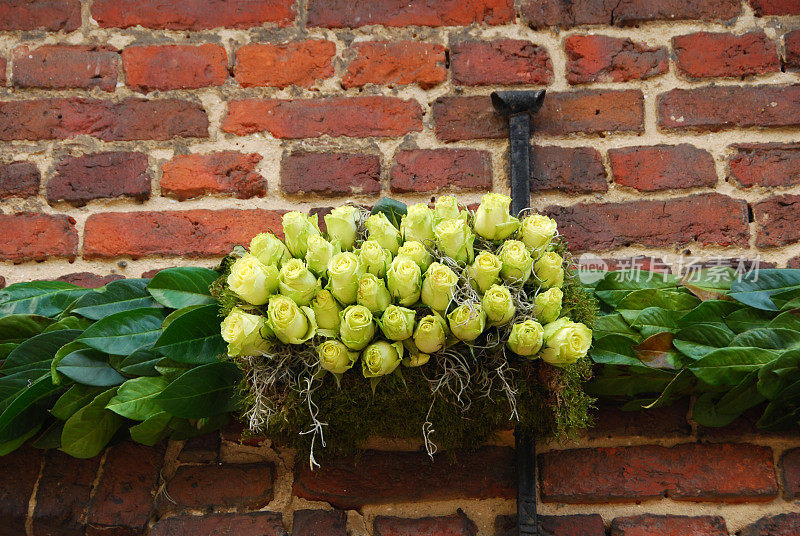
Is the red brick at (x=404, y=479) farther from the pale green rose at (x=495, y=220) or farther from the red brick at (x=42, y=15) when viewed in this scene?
the red brick at (x=42, y=15)

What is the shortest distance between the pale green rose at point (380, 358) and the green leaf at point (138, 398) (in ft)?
0.93

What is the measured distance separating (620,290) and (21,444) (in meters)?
0.85

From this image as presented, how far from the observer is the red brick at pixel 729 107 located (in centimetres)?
108

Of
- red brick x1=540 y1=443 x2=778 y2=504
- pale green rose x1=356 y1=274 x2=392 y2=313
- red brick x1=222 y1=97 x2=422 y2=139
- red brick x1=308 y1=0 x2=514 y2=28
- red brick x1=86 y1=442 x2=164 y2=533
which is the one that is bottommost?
red brick x1=540 y1=443 x2=778 y2=504

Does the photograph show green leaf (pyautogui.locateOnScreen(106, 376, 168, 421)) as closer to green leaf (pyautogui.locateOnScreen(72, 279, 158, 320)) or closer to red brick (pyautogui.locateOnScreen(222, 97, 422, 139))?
green leaf (pyautogui.locateOnScreen(72, 279, 158, 320))

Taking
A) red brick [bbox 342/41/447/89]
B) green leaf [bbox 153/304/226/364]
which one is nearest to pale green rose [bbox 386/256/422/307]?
green leaf [bbox 153/304/226/364]

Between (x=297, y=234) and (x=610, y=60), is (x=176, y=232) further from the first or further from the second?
(x=610, y=60)

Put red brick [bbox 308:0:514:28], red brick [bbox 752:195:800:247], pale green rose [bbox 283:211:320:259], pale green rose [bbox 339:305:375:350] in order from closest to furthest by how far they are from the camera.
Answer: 1. pale green rose [bbox 339:305:375:350]
2. pale green rose [bbox 283:211:320:259]
3. red brick [bbox 752:195:800:247]
4. red brick [bbox 308:0:514:28]

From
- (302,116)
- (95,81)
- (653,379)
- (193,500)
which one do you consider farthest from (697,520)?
(95,81)

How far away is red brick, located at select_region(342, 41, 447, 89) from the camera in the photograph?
1.12 m

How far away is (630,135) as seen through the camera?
108 centimetres

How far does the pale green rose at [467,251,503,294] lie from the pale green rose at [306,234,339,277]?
169 mm

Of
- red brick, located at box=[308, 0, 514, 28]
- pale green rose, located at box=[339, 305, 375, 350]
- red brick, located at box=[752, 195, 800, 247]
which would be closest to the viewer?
pale green rose, located at box=[339, 305, 375, 350]

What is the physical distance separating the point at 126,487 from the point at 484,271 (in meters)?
0.58
